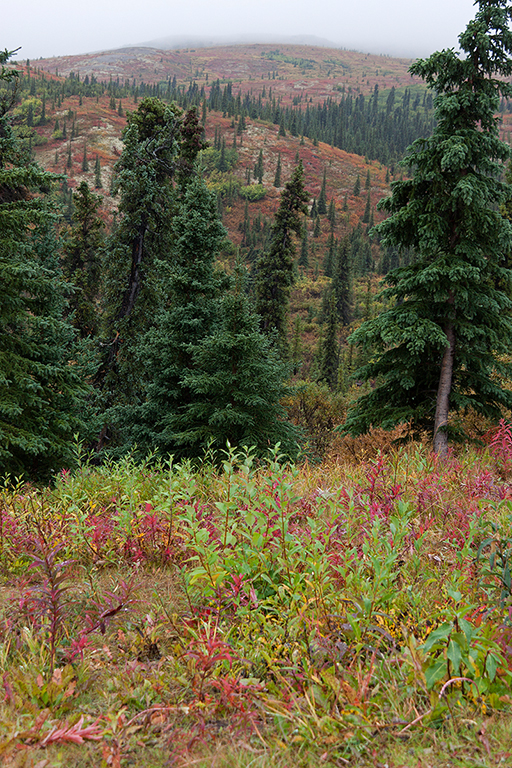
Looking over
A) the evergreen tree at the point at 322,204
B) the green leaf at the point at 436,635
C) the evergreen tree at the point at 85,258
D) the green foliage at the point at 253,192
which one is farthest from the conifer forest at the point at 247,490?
the green foliage at the point at 253,192

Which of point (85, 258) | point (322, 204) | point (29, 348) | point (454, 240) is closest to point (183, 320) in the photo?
point (29, 348)

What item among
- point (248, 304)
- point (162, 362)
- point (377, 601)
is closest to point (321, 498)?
point (377, 601)

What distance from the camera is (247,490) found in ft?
11.1

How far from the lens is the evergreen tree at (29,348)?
884 cm

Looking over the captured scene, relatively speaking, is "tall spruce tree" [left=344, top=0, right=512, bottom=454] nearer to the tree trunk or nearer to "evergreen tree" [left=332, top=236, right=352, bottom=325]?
the tree trunk

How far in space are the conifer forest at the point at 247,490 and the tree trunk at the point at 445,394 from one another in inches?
1.7

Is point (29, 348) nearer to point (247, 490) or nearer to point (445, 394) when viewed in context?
point (247, 490)

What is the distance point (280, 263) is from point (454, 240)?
1592cm

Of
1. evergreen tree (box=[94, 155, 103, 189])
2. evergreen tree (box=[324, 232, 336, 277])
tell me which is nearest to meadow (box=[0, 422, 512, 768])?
evergreen tree (box=[324, 232, 336, 277])

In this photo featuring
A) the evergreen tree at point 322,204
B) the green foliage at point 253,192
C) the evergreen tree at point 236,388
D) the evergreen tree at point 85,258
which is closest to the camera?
the evergreen tree at point 236,388

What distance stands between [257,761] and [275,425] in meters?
9.76

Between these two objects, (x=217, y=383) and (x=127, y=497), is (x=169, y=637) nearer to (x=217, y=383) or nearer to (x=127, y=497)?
(x=127, y=497)

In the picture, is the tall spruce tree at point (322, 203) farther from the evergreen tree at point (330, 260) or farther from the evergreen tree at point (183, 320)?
the evergreen tree at point (183, 320)

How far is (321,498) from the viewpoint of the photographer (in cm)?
404
